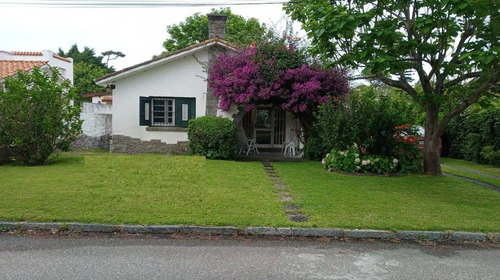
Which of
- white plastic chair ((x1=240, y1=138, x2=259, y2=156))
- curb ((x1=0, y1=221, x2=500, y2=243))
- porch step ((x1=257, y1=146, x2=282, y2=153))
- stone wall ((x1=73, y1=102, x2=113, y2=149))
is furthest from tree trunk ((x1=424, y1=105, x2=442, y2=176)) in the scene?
stone wall ((x1=73, y1=102, x2=113, y2=149))

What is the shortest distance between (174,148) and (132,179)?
6321mm

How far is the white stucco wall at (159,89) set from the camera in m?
15.8

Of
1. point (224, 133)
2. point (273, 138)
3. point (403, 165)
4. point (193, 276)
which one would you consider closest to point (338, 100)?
point (403, 165)

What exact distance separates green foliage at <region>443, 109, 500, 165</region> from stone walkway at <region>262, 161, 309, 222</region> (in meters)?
8.97

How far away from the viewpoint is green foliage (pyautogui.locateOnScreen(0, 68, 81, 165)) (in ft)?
37.3

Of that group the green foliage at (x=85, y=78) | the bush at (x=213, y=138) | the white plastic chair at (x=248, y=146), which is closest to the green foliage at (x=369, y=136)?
the bush at (x=213, y=138)

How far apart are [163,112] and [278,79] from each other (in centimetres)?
525

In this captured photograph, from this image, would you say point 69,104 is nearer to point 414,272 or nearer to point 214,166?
point 214,166

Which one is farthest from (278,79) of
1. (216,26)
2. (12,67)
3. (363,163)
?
(12,67)

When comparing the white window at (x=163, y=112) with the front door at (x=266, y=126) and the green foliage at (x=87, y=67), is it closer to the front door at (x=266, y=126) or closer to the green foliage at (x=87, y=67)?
the front door at (x=266, y=126)

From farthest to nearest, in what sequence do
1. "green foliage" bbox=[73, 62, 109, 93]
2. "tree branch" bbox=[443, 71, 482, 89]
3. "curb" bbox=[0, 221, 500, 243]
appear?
"green foliage" bbox=[73, 62, 109, 93]
"tree branch" bbox=[443, 71, 482, 89]
"curb" bbox=[0, 221, 500, 243]

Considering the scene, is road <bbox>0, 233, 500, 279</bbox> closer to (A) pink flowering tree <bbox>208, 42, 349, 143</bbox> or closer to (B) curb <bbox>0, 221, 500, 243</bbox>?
(B) curb <bbox>0, 221, 500, 243</bbox>

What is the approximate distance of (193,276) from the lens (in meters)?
4.46

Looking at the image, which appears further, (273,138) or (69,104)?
(273,138)
